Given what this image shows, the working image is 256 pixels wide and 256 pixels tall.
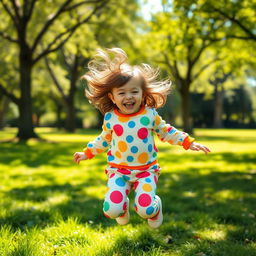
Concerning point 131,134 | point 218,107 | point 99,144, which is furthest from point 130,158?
point 218,107

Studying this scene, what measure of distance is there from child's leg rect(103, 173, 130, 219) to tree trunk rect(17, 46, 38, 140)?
14.9 meters

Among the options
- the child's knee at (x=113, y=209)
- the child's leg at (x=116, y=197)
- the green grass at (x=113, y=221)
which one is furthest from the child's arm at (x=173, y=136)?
the green grass at (x=113, y=221)

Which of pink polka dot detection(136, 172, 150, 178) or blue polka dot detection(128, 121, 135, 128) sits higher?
blue polka dot detection(128, 121, 135, 128)

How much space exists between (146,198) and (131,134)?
65 centimetres

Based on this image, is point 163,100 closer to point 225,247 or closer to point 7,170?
point 225,247

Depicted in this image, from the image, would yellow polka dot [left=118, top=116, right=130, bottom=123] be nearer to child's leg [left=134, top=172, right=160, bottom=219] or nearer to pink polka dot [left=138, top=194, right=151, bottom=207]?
child's leg [left=134, top=172, right=160, bottom=219]

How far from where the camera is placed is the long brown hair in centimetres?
356

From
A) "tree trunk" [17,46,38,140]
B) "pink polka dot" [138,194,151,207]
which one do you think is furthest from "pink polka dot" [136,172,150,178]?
"tree trunk" [17,46,38,140]

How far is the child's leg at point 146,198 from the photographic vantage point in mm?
3369

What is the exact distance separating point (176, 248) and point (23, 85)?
50.8 ft

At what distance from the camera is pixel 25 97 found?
1762 cm

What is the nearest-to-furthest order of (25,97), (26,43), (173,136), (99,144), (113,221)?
(173,136)
(99,144)
(113,221)
(26,43)
(25,97)

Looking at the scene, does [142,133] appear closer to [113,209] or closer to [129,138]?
[129,138]

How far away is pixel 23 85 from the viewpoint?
17.7 meters
